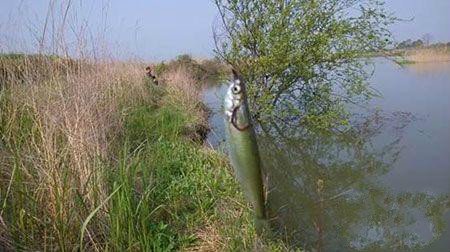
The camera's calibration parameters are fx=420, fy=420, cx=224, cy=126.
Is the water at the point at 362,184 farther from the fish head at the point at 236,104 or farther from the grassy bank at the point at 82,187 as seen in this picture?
the fish head at the point at 236,104

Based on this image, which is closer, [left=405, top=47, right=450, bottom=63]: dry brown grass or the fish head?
the fish head

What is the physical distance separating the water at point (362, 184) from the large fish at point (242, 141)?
3.87 feet

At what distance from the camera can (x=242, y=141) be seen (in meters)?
2.56

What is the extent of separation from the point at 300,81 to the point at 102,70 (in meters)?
6.49

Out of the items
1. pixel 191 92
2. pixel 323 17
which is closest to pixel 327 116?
pixel 323 17

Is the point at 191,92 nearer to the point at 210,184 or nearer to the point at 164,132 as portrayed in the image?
the point at 164,132

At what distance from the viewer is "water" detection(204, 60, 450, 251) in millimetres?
5523

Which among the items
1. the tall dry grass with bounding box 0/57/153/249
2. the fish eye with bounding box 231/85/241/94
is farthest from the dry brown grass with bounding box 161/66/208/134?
the fish eye with bounding box 231/85/241/94

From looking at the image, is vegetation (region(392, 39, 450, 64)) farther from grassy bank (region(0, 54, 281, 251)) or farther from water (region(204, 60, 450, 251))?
grassy bank (region(0, 54, 281, 251))

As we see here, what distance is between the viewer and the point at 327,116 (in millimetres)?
11055

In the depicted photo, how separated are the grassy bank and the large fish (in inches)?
43.5

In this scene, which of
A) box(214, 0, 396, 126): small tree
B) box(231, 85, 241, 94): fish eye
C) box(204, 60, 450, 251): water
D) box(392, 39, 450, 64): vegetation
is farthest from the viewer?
box(392, 39, 450, 64): vegetation

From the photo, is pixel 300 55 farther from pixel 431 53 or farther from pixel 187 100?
pixel 431 53

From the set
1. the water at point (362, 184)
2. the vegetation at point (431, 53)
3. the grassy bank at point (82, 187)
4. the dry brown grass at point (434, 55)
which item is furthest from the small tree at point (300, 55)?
the dry brown grass at point (434, 55)
